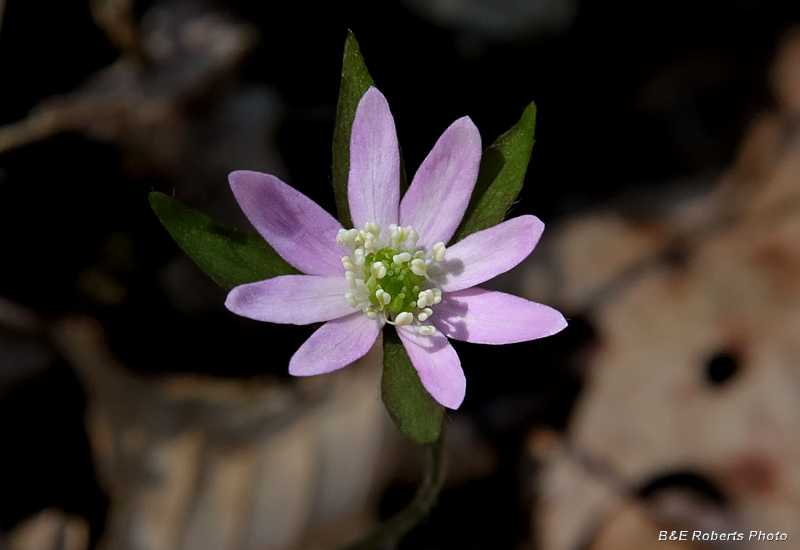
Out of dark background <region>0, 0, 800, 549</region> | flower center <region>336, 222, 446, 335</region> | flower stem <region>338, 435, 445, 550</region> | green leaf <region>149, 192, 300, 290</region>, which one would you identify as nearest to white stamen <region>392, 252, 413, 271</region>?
flower center <region>336, 222, 446, 335</region>

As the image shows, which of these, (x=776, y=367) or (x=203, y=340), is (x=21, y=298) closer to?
(x=203, y=340)

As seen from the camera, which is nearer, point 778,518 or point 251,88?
point 778,518

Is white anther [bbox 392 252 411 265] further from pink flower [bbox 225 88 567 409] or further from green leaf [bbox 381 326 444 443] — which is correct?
green leaf [bbox 381 326 444 443]

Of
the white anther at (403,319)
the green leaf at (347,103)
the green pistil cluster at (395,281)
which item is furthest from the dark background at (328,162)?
the green leaf at (347,103)

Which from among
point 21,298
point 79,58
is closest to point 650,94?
point 79,58

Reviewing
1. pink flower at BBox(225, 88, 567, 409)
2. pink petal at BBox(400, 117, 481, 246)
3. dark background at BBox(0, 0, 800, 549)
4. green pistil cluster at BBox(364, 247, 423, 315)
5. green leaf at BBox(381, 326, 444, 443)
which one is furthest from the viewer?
dark background at BBox(0, 0, 800, 549)

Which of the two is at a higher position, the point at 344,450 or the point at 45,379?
the point at 45,379

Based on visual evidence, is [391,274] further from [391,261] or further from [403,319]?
[403,319]

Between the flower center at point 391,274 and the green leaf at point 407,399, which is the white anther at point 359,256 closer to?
the flower center at point 391,274
